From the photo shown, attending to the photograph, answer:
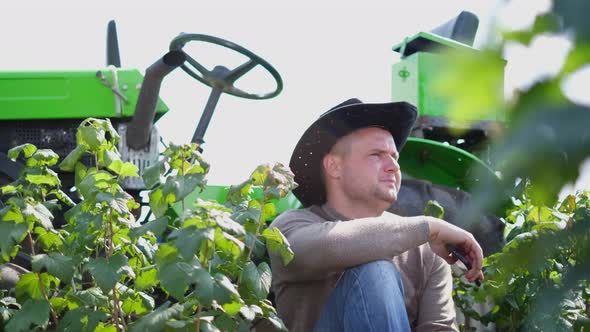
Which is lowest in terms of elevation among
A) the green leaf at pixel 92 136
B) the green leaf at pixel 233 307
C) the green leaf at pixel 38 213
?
the green leaf at pixel 233 307

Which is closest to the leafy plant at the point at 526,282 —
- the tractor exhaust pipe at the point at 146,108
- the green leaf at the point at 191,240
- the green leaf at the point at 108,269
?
the green leaf at the point at 191,240

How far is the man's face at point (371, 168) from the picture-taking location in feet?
9.33

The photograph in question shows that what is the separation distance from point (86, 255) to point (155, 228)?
30cm

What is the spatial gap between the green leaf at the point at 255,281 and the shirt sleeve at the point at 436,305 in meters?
0.83

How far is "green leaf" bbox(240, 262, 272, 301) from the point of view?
1983mm

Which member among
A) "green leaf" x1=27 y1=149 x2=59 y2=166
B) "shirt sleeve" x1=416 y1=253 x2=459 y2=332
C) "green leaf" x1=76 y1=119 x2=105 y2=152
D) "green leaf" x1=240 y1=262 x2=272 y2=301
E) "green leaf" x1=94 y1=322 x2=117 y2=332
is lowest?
"shirt sleeve" x1=416 y1=253 x2=459 y2=332

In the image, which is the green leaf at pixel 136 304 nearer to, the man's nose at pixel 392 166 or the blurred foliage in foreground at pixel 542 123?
the man's nose at pixel 392 166

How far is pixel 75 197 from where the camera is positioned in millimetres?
4098

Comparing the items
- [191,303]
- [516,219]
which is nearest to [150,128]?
[516,219]

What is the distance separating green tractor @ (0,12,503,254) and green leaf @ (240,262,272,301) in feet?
5.90

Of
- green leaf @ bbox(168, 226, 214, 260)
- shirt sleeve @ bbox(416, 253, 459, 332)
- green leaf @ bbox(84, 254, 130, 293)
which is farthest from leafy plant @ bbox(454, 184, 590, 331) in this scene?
green leaf @ bbox(84, 254, 130, 293)

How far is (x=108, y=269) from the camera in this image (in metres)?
2.02

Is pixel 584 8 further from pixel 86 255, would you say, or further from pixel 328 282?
pixel 328 282

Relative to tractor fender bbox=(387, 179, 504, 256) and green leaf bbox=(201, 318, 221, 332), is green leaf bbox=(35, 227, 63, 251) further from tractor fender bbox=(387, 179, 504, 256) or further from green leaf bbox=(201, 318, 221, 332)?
tractor fender bbox=(387, 179, 504, 256)
